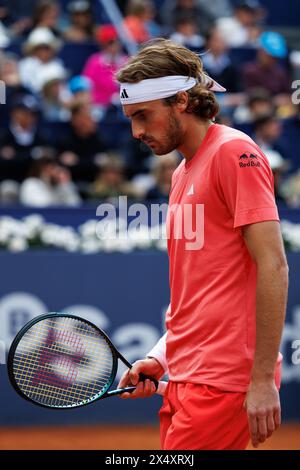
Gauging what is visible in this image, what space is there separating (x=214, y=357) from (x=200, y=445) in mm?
282

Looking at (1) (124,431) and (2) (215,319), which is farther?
(1) (124,431)

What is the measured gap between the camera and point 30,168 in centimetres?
849

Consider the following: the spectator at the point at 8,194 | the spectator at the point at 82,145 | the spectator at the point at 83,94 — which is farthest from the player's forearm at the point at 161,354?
the spectator at the point at 83,94

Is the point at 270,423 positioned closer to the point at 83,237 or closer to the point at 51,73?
the point at 83,237

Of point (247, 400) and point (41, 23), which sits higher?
point (41, 23)

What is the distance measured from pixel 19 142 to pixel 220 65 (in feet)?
10.1

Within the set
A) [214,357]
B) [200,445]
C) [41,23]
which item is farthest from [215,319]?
[41,23]

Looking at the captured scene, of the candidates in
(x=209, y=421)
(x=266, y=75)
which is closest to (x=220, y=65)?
(x=266, y=75)

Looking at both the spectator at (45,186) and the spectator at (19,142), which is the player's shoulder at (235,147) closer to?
the spectator at (45,186)

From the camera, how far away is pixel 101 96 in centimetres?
1011

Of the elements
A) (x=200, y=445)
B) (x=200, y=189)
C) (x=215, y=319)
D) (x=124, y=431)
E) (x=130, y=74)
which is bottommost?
(x=124, y=431)

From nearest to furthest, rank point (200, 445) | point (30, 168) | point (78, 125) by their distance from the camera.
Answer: point (200, 445) < point (30, 168) < point (78, 125)
